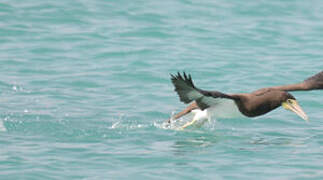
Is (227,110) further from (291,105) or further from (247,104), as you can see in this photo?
(291,105)

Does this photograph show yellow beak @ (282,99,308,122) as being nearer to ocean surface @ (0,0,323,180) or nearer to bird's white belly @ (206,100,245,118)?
ocean surface @ (0,0,323,180)

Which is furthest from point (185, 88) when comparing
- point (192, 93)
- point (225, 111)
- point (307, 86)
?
point (307, 86)

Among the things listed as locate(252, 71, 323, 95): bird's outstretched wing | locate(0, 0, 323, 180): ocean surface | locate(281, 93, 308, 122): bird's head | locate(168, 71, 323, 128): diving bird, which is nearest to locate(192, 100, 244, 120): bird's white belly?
locate(168, 71, 323, 128): diving bird

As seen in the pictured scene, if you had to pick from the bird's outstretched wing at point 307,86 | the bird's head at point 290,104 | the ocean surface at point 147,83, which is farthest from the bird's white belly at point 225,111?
the bird's outstretched wing at point 307,86

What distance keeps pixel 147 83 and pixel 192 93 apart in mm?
3869

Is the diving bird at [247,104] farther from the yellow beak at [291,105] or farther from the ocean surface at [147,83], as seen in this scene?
the ocean surface at [147,83]

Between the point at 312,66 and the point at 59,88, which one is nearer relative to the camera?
the point at 59,88

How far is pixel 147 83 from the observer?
13859mm

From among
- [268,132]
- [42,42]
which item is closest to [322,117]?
[268,132]

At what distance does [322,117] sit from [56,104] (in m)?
4.07

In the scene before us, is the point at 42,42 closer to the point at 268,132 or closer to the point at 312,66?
the point at 312,66

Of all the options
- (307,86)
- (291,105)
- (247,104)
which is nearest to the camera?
(247,104)

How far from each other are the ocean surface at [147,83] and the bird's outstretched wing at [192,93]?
473mm

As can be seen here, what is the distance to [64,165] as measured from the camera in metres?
8.89
